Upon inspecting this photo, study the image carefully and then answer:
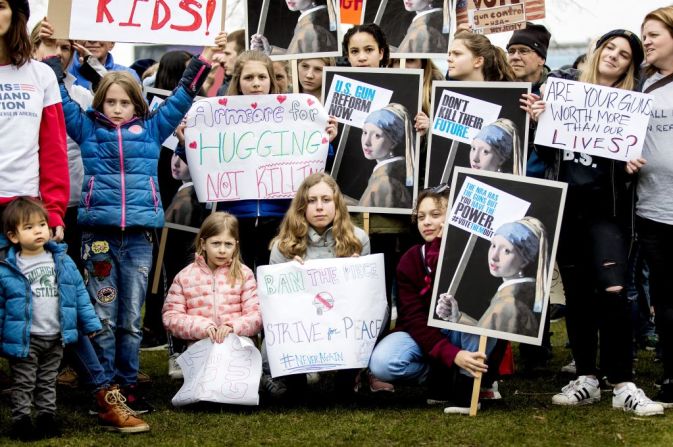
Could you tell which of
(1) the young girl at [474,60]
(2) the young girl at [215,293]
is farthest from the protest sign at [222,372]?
(1) the young girl at [474,60]

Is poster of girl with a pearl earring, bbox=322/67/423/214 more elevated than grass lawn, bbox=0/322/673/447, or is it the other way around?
poster of girl with a pearl earring, bbox=322/67/423/214

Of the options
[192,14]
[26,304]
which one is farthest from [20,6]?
[192,14]

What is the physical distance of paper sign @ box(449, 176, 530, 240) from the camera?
21.7ft

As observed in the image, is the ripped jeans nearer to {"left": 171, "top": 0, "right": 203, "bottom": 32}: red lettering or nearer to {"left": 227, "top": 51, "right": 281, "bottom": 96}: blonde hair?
{"left": 227, "top": 51, "right": 281, "bottom": 96}: blonde hair

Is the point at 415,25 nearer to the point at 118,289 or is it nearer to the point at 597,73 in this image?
the point at 597,73

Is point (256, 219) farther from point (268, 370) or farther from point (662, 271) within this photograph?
point (662, 271)

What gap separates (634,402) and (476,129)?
2.05 metres

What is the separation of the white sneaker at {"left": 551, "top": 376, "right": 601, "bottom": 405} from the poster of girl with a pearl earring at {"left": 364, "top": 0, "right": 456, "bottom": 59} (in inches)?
101

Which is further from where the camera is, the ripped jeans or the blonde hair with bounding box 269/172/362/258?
the blonde hair with bounding box 269/172/362/258

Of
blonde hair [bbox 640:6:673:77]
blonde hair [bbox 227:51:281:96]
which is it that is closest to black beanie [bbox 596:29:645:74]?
blonde hair [bbox 640:6:673:77]

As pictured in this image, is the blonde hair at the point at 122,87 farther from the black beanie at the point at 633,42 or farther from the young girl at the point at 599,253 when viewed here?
the black beanie at the point at 633,42

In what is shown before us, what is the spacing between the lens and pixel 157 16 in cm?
733

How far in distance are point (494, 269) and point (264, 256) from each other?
173 cm

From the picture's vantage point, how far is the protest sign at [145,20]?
23.4 ft
